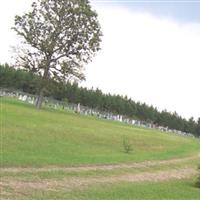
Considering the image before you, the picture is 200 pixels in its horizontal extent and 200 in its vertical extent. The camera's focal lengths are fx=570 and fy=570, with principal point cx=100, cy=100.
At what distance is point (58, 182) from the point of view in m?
21.7

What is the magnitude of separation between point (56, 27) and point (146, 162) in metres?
34.3

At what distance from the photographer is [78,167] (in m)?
27.0

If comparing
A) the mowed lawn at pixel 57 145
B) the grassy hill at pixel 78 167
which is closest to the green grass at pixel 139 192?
the grassy hill at pixel 78 167

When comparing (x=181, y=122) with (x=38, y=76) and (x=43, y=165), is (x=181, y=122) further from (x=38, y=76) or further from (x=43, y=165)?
(x=43, y=165)

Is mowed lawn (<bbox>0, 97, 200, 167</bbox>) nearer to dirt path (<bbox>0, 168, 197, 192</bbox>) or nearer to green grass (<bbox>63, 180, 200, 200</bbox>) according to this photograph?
dirt path (<bbox>0, 168, 197, 192</bbox>)

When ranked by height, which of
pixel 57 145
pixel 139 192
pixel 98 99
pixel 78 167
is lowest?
pixel 139 192

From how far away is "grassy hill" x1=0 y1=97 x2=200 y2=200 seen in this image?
20312mm

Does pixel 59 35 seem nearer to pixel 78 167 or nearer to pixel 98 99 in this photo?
pixel 78 167

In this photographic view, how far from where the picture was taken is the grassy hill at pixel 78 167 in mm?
20312

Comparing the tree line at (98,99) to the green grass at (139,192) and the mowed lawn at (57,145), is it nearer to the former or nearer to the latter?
the mowed lawn at (57,145)

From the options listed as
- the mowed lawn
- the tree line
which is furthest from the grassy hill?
the tree line

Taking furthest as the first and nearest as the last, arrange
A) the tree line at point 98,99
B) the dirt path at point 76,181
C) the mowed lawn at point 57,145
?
the tree line at point 98,99 < the mowed lawn at point 57,145 < the dirt path at point 76,181

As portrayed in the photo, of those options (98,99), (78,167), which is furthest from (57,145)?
(98,99)

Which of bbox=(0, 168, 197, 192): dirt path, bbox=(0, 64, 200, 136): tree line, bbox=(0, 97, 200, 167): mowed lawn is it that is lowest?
bbox=(0, 168, 197, 192): dirt path
